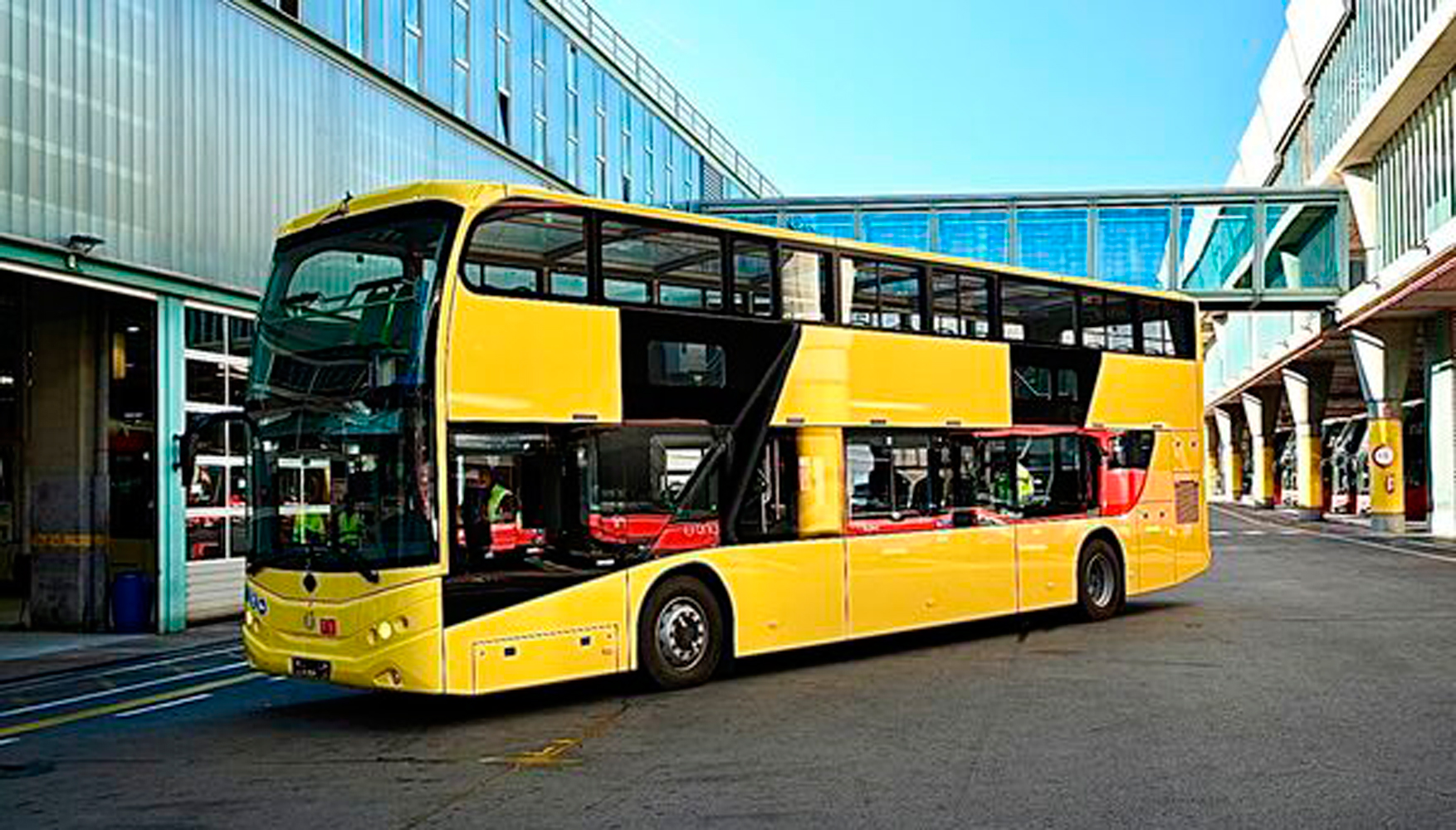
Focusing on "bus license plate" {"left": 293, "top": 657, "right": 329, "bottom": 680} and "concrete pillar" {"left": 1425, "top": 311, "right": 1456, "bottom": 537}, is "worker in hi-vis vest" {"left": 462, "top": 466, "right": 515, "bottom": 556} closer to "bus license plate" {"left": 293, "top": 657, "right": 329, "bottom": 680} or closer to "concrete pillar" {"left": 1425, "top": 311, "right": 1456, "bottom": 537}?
"bus license plate" {"left": 293, "top": 657, "right": 329, "bottom": 680}

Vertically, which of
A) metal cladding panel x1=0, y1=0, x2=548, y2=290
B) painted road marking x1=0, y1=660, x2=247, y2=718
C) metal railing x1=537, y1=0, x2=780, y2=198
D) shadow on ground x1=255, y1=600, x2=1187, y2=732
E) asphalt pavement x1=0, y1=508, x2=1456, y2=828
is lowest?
painted road marking x1=0, y1=660, x2=247, y2=718

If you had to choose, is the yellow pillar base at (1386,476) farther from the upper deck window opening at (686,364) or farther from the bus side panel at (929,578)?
the upper deck window opening at (686,364)

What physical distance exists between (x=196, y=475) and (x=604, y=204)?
9.95 meters

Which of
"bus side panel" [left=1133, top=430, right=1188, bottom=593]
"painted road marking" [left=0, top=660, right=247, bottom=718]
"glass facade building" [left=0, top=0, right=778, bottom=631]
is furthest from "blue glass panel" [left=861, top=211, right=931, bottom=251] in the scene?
"painted road marking" [left=0, top=660, right=247, bottom=718]

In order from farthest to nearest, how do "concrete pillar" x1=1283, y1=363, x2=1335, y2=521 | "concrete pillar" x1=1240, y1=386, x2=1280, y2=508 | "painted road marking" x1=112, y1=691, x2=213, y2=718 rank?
"concrete pillar" x1=1240, y1=386, x2=1280, y2=508, "concrete pillar" x1=1283, y1=363, x2=1335, y2=521, "painted road marking" x1=112, y1=691, x2=213, y2=718

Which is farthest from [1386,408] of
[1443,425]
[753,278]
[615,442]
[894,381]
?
[615,442]

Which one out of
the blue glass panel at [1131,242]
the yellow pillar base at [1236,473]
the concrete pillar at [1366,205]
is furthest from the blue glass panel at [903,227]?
the yellow pillar base at [1236,473]

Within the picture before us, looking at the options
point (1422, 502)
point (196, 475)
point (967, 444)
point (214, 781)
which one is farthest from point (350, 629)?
point (1422, 502)

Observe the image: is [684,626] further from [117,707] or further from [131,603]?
[131,603]

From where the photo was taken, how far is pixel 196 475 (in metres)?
19.0

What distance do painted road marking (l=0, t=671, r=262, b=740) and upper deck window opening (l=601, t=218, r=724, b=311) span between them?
16.9ft

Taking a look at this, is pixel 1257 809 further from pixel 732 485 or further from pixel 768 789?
pixel 732 485

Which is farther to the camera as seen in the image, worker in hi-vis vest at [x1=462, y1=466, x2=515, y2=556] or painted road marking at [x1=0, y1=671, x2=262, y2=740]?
painted road marking at [x1=0, y1=671, x2=262, y2=740]

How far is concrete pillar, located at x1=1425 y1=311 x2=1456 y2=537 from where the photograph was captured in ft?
116
